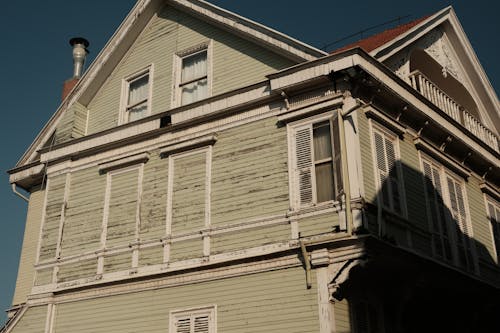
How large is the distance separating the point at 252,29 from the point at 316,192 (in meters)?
4.91

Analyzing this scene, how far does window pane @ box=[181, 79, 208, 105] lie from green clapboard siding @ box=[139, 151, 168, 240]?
1.80 metres

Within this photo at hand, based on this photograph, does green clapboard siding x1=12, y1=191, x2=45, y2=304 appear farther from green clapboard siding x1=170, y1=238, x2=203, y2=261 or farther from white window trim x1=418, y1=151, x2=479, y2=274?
white window trim x1=418, y1=151, x2=479, y2=274

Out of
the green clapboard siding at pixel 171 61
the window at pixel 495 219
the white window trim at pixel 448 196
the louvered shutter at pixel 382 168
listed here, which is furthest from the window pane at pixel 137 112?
the window at pixel 495 219

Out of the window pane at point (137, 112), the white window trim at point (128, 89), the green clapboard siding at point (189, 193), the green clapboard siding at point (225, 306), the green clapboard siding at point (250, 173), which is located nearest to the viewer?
the green clapboard siding at point (225, 306)

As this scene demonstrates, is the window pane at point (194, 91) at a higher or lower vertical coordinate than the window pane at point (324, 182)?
higher

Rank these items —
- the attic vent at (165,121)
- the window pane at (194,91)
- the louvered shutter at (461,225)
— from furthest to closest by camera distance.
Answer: the window pane at (194,91), the attic vent at (165,121), the louvered shutter at (461,225)

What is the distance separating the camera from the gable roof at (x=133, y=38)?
15742 mm

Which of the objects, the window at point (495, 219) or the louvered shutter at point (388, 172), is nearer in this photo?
the louvered shutter at point (388, 172)

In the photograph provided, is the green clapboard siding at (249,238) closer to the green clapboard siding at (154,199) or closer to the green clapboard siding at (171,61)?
the green clapboard siding at (154,199)

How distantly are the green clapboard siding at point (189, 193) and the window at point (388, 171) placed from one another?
4.31 meters

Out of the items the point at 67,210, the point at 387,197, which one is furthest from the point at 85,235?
the point at 387,197

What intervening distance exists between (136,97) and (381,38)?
7399 mm

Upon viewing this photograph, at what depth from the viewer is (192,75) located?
1748cm

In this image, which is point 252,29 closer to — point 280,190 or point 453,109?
point 280,190
